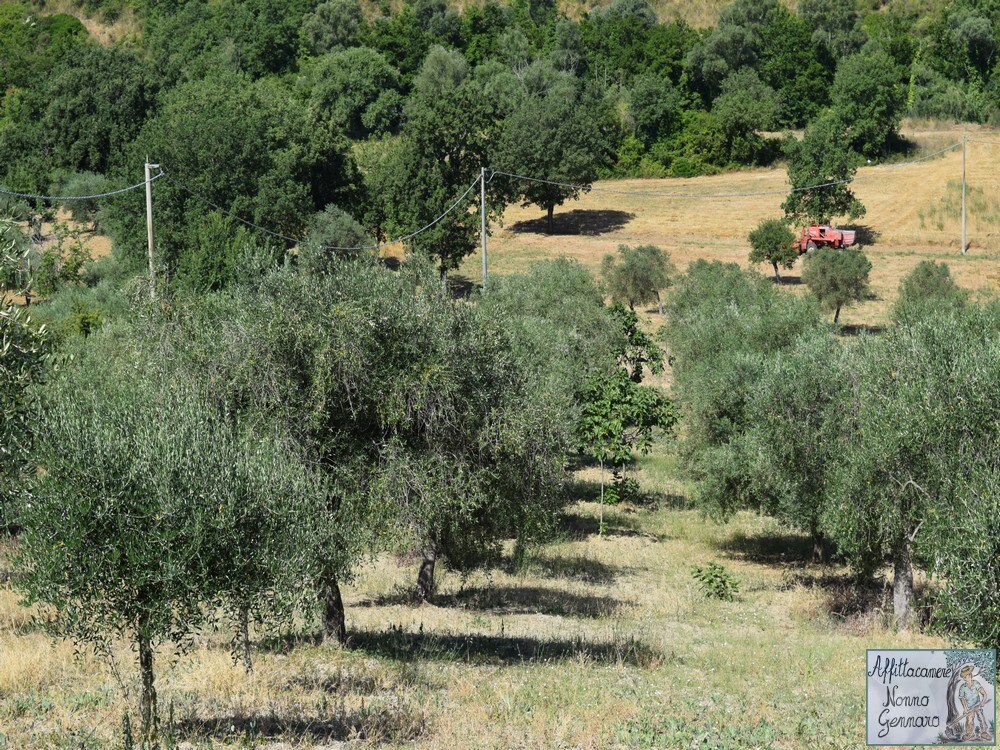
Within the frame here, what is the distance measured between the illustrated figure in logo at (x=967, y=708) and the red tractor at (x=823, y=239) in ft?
196

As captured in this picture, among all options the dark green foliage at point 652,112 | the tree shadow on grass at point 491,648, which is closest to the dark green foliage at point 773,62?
the dark green foliage at point 652,112

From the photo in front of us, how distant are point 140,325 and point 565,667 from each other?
848 centimetres

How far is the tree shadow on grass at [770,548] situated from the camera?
2956 cm

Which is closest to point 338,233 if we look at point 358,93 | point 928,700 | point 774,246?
point 774,246

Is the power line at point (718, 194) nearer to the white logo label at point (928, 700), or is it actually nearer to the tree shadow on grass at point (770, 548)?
the tree shadow on grass at point (770, 548)

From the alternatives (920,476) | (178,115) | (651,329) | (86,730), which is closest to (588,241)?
(651,329)

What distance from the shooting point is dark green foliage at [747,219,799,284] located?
65.8 metres

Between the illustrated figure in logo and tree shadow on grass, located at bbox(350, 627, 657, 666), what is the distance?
17.4ft

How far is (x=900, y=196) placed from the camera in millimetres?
→ 82625

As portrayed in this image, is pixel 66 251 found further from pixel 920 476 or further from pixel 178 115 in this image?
pixel 920 476

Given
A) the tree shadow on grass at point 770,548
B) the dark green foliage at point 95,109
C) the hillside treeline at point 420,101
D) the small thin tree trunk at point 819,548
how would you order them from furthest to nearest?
the dark green foliage at point 95,109 < the hillside treeline at point 420,101 < the tree shadow on grass at point 770,548 < the small thin tree trunk at point 819,548

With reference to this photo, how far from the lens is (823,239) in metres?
71.1

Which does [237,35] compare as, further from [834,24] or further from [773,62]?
[834,24]

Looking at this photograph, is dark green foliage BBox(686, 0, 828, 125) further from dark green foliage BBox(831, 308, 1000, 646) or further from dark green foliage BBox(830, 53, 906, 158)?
dark green foliage BBox(831, 308, 1000, 646)
